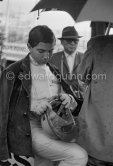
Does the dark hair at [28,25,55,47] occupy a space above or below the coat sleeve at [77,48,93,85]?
above

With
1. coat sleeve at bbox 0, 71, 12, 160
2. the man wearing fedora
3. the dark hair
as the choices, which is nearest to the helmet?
coat sleeve at bbox 0, 71, 12, 160

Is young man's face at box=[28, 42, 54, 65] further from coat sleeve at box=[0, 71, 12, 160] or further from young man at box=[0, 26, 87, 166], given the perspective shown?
coat sleeve at box=[0, 71, 12, 160]

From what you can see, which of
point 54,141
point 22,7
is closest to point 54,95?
point 54,141

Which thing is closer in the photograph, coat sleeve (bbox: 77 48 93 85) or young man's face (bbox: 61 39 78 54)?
coat sleeve (bbox: 77 48 93 85)

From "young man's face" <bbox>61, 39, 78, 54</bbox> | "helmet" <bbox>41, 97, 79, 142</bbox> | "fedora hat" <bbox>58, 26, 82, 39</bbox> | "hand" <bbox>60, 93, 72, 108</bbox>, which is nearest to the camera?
"helmet" <bbox>41, 97, 79, 142</bbox>

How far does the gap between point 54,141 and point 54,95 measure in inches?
17.4

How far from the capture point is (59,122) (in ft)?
9.70

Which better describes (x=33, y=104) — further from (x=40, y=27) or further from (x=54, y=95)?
(x=40, y=27)

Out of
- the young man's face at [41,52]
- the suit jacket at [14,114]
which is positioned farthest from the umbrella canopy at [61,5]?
the suit jacket at [14,114]

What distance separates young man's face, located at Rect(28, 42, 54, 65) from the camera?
3.11 m

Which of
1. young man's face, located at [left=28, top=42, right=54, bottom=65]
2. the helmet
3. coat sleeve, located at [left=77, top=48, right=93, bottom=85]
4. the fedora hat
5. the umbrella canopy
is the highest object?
the umbrella canopy

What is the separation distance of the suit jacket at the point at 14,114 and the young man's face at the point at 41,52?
0.59 feet

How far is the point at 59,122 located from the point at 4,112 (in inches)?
19.2

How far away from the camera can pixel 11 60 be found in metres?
9.39
